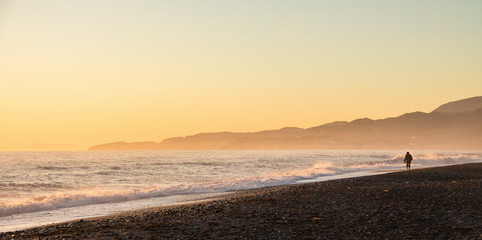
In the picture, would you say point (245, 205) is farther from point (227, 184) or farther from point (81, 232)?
point (227, 184)

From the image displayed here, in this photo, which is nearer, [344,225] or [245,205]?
[344,225]

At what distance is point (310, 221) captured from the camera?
1370 centimetres

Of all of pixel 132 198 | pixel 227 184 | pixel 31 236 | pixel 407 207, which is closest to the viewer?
pixel 31 236

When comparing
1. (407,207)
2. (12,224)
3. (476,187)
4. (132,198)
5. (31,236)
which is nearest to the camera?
(31,236)

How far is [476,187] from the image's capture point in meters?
21.2

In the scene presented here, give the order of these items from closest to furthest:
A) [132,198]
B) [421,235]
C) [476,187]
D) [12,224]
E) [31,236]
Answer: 1. [421,235]
2. [31,236]
3. [12,224]
4. [476,187]
5. [132,198]

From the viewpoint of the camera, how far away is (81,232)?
43.6ft

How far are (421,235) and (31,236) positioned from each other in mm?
11780

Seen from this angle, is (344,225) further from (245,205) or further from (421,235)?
(245,205)

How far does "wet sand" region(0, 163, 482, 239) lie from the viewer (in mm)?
12047

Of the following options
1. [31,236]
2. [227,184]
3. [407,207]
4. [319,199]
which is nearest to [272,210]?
[319,199]

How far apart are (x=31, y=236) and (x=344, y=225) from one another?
9893 millimetres

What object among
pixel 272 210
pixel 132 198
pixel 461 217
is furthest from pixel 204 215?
pixel 132 198

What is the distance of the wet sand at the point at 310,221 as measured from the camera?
12047mm
